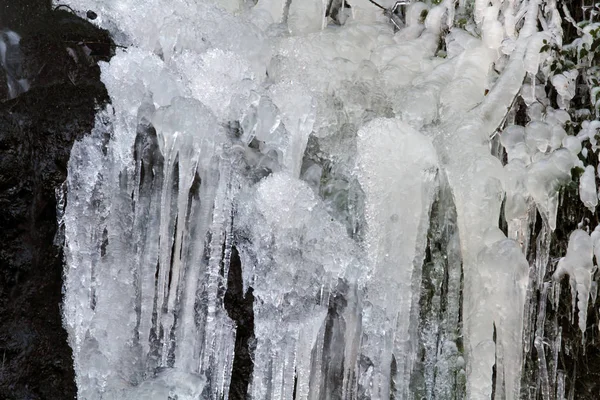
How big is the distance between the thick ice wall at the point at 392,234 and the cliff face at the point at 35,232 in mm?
1281

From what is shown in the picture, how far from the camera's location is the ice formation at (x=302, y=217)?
137 inches

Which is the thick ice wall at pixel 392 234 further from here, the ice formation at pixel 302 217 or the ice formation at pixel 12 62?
the ice formation at pixel 12 62

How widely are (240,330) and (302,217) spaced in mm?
796

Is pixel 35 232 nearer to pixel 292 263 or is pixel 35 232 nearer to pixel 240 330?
pixel 240 330

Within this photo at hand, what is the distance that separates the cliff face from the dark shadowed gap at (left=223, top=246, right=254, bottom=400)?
0.77 metres

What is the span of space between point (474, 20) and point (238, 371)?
Result: 2132mm

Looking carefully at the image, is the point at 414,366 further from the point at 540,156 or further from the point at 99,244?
the point at 99,244

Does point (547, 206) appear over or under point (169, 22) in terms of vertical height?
under

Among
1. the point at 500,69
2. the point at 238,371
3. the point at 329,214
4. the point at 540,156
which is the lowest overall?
the point at 238,371

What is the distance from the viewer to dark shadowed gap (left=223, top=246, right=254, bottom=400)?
13.3 ft

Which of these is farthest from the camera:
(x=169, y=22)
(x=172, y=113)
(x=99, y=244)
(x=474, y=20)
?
(x=474, y=20)

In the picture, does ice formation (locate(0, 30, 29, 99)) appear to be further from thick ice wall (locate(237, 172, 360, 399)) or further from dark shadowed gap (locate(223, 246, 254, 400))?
dark shadowed gap (locate(223, 246, 254, 400))

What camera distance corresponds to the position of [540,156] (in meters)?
3.77

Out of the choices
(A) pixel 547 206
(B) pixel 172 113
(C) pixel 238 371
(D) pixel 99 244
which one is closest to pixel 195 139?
(B) pixel 172 113
